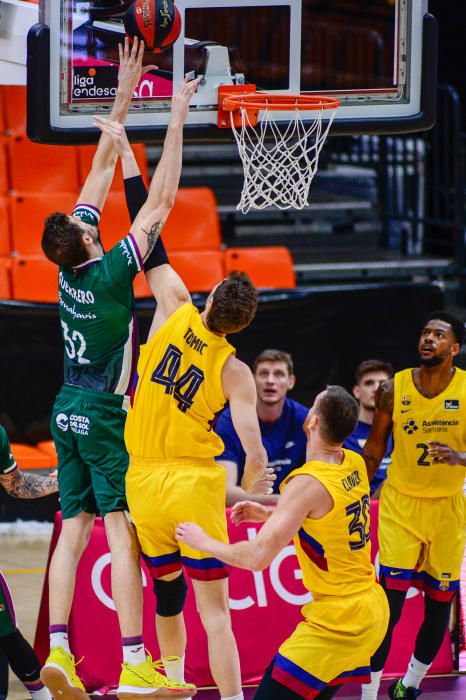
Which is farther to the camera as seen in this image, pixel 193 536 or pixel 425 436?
pixel 425 436

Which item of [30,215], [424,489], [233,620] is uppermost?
[30,215]

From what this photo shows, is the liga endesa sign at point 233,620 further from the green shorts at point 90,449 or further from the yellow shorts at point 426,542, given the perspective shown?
the green shorts at point 90,449

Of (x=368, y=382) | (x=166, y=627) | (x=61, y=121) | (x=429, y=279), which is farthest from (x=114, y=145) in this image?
(x=429, y=279)

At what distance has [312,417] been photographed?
5.24 m

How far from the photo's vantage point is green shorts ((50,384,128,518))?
5.96 metres

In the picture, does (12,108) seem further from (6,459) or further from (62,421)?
(62,421)

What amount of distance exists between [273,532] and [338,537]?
0.34m

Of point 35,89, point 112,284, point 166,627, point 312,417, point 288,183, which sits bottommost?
point 166,627

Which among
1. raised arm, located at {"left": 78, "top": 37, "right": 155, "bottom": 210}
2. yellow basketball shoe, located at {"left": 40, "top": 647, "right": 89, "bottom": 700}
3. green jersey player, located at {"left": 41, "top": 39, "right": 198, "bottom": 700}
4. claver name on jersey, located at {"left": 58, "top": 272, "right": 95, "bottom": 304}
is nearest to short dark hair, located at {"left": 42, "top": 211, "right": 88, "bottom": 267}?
green jersey player, located at {"left": 41, "top": 39, "right": 198, "bottom": 700}

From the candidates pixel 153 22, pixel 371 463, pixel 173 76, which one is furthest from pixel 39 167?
pixel 371 463

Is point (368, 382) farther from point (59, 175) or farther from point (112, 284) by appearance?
point (59, 175)

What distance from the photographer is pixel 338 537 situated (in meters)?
5.13

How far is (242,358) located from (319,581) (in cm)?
555

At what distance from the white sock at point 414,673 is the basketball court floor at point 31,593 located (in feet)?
0.77
